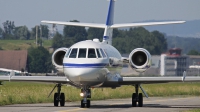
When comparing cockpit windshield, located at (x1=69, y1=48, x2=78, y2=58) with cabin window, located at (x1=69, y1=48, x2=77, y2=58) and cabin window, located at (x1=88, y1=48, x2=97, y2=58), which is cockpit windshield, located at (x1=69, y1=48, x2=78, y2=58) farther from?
cabin window, located at (x1=88, y1=48, x2=97, y2=58)

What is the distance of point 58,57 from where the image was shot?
2895cm

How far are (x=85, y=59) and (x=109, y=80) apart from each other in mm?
2199

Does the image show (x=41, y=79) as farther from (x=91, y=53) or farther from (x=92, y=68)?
(x=92, y=68)

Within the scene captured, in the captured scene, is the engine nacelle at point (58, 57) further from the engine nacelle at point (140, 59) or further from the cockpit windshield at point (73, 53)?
the engine nacelle at point (140, 59)

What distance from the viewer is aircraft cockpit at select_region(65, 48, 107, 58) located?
2592 cm

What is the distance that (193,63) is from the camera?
418 feet

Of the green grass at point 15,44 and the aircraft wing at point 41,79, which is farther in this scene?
the green grass at point 15,44

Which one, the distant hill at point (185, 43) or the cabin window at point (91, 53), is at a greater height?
the distant hill at point (185, 43)

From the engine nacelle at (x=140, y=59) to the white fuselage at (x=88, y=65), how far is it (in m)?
1.94

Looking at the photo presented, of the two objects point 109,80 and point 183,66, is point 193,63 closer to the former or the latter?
point 183,66

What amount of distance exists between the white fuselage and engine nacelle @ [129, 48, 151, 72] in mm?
1937

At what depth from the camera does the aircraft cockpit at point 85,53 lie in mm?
25922

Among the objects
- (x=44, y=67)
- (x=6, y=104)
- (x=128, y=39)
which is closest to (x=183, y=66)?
(x=128, y=39)

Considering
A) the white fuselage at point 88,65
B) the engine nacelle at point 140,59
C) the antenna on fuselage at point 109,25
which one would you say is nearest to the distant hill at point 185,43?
the antenna on fuselage at point 109,25
